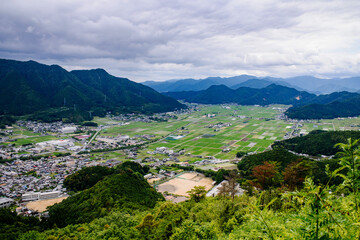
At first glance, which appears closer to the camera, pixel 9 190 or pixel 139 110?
pixel 9 190

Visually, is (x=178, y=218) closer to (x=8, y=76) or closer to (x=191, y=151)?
(x=191, y=151)

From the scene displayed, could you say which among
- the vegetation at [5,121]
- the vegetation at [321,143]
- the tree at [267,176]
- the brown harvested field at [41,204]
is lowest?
the brown harvested field at [41,204]

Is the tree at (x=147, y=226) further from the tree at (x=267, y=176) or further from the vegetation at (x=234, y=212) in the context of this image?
the tree at (x=267, y=176)

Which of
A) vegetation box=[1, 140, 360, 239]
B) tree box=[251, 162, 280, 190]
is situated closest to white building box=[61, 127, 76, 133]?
vegetation box=[1, 140, 360, 239]

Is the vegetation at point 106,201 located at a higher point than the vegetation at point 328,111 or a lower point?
lower

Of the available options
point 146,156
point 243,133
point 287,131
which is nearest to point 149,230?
point 146,156

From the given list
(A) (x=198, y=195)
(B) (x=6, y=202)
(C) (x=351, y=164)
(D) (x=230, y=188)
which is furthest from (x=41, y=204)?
(C) (x=351, y=164)

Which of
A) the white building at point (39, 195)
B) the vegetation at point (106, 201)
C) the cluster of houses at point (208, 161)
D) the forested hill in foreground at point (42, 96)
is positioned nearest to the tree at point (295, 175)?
the vegetation at point (106, 201)

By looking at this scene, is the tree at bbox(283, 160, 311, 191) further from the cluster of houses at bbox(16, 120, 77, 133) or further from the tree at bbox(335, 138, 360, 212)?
the cluster of houses at bbox(16, 120, 77, 133)
